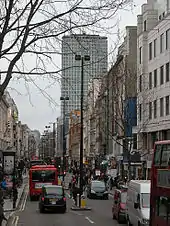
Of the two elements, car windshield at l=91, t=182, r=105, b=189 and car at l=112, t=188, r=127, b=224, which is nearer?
car at l=112, t=188, r=127, b=224

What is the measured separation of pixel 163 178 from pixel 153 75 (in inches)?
1601

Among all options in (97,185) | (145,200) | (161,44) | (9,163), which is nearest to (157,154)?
(145,200)

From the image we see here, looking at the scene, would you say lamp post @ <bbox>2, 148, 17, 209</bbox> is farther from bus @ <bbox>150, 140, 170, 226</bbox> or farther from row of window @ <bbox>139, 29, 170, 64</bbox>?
bus @ <bbox>150, 140, 170, 226</bbox>

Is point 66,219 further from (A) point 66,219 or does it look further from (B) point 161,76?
(B) point 161,76

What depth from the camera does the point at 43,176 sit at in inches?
1957

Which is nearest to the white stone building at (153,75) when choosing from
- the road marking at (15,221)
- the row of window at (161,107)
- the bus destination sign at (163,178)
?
the row of window at (161,107)

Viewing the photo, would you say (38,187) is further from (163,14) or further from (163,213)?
(163,213)

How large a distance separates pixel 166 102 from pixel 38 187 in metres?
14.1

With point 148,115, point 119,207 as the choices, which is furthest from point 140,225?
point 148,115

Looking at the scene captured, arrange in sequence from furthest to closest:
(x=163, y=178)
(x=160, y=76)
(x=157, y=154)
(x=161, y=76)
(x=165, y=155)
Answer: (x=160, y=76)
(x=161, y=76)
(x=157, y=154)
(x=165, y=155)
(x=163, y=178)

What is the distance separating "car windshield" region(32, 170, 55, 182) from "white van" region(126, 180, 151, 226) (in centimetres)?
2452

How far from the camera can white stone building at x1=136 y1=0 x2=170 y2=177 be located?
2068 inches

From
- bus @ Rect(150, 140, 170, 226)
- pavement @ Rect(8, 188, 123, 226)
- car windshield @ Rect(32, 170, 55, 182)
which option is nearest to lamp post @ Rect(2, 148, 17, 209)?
car windshield @ Rect(32, 170, 55, 182)

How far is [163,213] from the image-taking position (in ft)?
56.9
